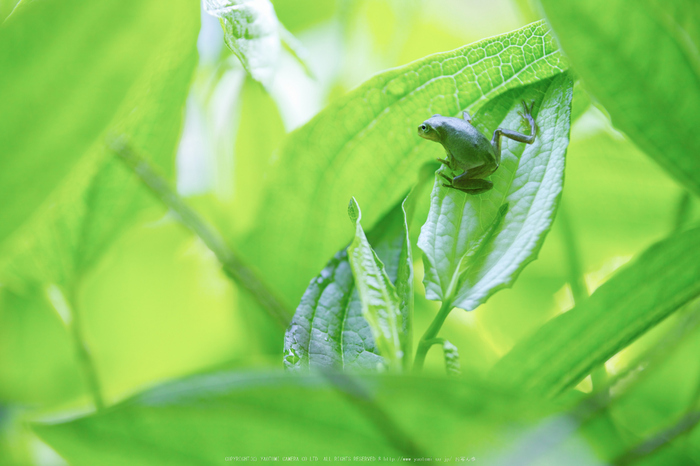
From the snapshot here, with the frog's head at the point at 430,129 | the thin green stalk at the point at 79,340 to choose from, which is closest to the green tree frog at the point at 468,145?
the frog's head at the point at 430,129

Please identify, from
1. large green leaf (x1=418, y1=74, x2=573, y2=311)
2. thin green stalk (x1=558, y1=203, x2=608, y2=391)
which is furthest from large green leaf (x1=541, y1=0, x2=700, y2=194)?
thin green stalk (x1=558, y1=203, x2=608, y2=391)

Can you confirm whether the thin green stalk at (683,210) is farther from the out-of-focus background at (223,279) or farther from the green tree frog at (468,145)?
the green tree frog at (468,145)

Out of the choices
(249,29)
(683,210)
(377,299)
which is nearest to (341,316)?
(377,299)

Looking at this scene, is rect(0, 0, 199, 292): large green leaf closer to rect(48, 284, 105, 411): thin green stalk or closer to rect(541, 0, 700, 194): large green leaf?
rect(48, 284, 105, 411): thin green stalk

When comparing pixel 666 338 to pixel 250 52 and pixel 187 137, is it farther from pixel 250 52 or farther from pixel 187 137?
pixel 187 137

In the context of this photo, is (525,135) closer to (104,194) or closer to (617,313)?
(617,313)

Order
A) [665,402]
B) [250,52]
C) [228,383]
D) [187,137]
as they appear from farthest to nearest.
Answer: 1. [187,137]
2. [665,402]
3. [250,52]
4. [228,383]

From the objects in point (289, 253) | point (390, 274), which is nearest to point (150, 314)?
point (289, 253)
